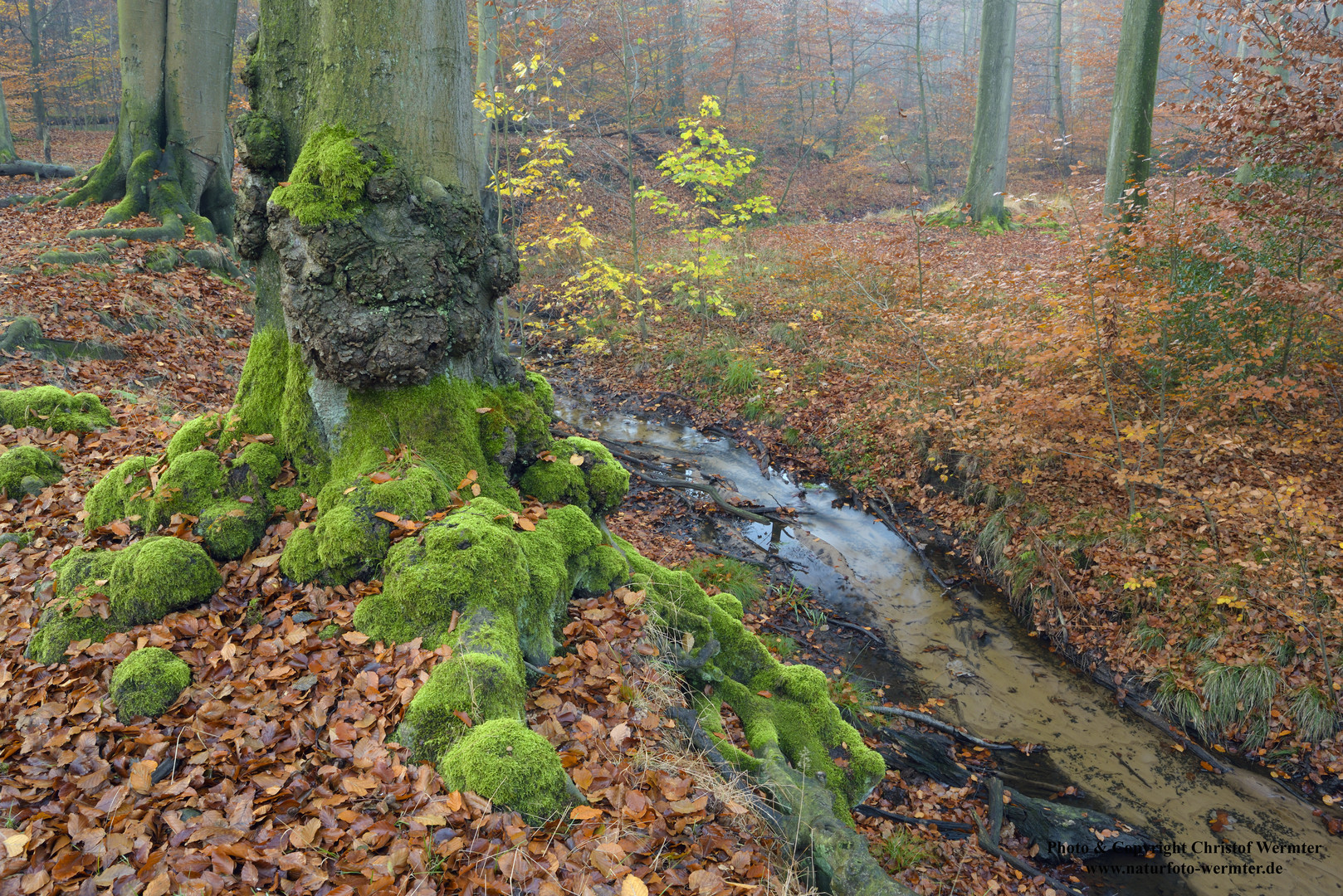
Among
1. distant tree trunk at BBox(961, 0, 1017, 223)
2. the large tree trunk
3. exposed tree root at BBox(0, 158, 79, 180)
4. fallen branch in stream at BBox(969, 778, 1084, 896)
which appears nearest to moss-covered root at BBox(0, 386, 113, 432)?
the large tree trunk

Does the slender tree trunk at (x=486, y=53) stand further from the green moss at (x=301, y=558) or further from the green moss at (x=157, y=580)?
the green moss at (x=157, y=580)

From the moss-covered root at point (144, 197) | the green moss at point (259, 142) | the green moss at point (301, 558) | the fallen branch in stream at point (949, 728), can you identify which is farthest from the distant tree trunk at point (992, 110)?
the green moss at point (301, 558)

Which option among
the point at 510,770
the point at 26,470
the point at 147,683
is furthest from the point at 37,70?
the point at 510,770

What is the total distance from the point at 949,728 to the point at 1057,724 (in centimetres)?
102

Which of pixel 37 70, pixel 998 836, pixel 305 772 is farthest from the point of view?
pixel 37 70

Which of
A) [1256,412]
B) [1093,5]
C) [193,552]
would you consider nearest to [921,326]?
[1256,412]

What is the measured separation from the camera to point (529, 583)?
3318mm

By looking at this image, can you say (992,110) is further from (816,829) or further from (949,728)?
(816,829)

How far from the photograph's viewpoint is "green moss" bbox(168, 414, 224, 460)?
3.91 m

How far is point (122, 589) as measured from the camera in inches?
123

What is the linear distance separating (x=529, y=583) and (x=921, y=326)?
28.4 feet

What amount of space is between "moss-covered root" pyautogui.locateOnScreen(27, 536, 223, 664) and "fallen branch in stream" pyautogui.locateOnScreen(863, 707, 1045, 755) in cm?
498

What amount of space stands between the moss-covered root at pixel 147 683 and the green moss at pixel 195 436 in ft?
4.89

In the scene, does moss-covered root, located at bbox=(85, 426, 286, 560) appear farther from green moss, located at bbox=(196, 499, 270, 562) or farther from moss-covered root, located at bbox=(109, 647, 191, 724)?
moss-covered root, located at bbox=(109, 647, 191, 724)
